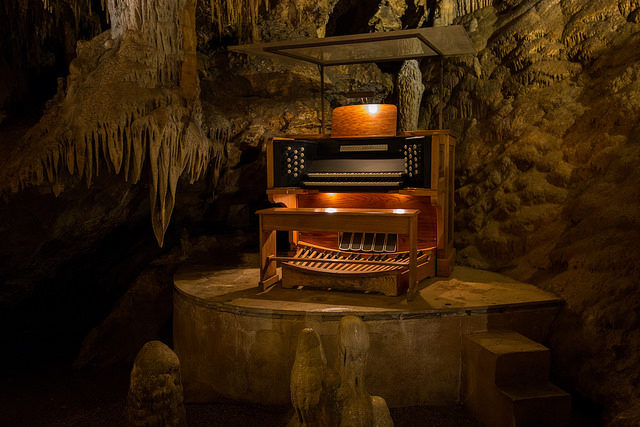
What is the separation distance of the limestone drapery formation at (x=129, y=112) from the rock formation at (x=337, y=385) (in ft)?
10.2

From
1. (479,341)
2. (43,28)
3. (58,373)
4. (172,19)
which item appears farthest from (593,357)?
(43,28)

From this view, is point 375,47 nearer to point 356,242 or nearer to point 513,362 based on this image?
point 356,242

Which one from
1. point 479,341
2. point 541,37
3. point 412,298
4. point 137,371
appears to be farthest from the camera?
point 541,37

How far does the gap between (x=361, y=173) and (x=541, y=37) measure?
341 cm

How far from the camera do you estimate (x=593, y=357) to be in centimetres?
423

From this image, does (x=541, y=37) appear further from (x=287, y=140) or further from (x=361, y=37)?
(x=287, y=140)

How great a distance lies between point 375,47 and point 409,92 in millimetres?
1773

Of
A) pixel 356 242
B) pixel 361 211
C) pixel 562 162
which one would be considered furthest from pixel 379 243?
pixel 562 162

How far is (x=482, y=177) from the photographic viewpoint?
23.0ft

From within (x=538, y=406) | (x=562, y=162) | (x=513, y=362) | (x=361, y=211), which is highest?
(x=562, y=162)

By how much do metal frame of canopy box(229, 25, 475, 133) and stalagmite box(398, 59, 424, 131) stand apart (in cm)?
137

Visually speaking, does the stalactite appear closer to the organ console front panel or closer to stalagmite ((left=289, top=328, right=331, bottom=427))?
the organ console front panel

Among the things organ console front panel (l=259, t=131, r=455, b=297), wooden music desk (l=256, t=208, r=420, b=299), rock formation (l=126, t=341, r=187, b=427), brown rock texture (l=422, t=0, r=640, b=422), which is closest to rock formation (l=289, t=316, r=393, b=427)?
rock formation (l=126, t=341, r=187, b=427)

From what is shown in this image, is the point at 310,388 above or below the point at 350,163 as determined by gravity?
below
